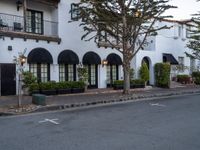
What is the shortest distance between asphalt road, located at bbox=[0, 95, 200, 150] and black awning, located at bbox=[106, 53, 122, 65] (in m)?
14.7

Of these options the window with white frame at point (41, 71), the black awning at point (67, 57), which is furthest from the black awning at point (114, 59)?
the window with white frame at point (41, 71)

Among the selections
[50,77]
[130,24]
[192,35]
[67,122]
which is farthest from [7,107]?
[192,35]

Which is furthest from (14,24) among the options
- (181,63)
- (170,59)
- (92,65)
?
(181,63)

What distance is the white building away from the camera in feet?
72.1

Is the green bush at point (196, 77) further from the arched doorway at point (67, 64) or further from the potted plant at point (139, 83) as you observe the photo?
the arched doorway at point (67, 64)

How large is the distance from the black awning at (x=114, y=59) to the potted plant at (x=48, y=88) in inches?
302

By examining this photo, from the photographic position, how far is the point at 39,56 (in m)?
23.4

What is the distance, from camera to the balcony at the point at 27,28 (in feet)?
72.7

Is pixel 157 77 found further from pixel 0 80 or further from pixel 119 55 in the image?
pixel 0 80

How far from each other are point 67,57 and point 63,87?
2.91m

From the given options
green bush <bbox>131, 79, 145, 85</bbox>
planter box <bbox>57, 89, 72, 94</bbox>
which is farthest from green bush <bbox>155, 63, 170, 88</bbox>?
planter box <bbox>57, 89, 72, 94</bbox>

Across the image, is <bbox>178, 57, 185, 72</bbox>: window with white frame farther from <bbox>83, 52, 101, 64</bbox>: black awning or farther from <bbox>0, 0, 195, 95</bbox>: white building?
<bbox>83, 52, 101, 64</bbox>: black awning

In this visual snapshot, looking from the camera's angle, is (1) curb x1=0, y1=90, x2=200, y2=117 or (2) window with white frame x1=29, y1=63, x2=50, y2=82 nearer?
(1) curb x1=0, y1=90, x2=200, y2=117

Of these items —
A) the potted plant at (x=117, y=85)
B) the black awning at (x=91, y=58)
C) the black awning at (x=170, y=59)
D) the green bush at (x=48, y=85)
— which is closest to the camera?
the green bush at (x=48, y=85)
